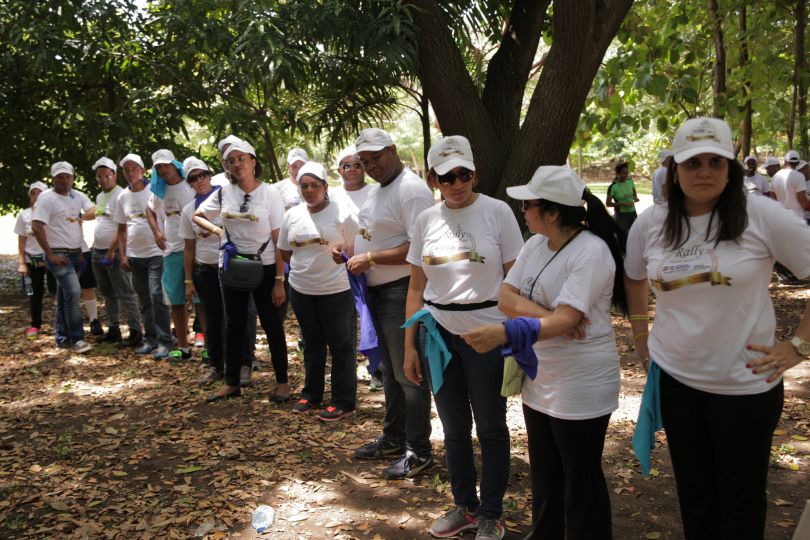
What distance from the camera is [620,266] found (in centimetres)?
322

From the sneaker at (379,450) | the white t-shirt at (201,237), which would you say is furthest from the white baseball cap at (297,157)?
the sneaker at (379,450)

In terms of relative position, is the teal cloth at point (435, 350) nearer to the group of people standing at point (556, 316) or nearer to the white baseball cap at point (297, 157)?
the group of people standing at point (556, 316)

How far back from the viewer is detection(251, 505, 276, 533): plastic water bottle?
416 cm

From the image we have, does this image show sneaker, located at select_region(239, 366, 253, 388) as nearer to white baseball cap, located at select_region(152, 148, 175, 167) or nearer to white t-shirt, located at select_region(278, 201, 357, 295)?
white t-shirt, located at select_region(278, 201, 357, 295)

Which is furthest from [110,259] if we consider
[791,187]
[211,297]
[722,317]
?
[791,187]

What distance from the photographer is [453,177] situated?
12.1ft

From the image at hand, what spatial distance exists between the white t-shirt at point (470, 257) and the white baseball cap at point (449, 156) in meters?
0.23

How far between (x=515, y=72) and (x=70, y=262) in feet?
18.7

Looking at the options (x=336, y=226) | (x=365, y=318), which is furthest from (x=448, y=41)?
(x=365, y=318)

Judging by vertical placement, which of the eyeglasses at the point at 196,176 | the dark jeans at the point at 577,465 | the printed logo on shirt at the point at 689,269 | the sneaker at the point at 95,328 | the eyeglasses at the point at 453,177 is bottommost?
the sneaker at the point at 95,328

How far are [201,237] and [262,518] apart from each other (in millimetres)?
3295

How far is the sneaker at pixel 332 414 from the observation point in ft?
19.3

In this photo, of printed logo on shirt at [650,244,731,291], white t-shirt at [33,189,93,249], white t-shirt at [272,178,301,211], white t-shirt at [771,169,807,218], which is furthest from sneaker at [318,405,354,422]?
white t-shirt at [771,169,807,218]

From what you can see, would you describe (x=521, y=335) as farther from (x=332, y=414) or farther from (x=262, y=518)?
(x=332, y=414)
